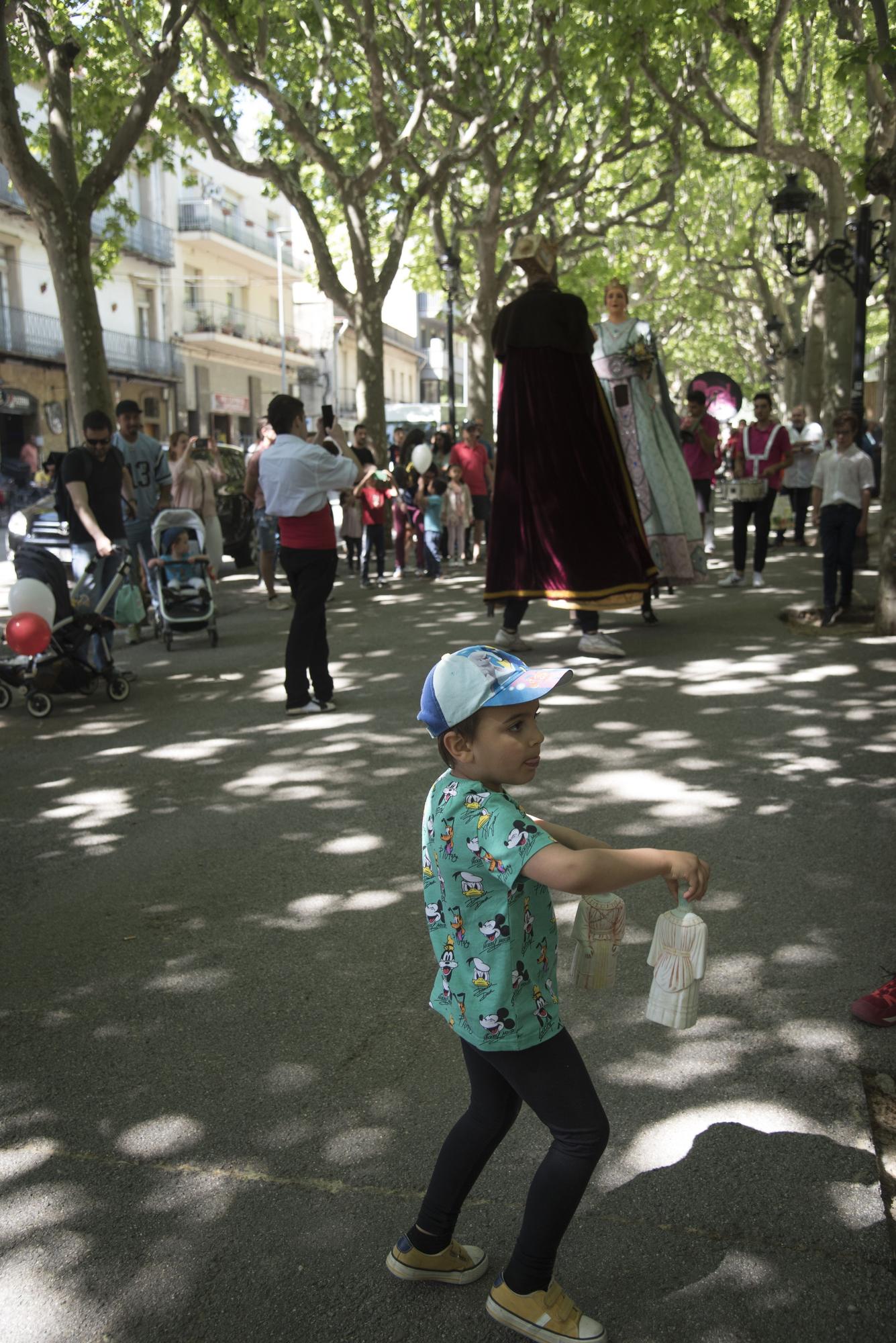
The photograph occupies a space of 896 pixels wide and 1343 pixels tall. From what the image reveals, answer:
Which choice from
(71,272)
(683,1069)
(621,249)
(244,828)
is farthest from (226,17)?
(621,249)

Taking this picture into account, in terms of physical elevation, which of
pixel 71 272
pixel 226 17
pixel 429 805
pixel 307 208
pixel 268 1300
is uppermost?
pixel 226 17

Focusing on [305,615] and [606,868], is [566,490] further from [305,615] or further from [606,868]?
[606,868]

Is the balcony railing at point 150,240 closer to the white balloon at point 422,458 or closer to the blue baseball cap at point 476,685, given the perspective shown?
the white balloon at point 422,458

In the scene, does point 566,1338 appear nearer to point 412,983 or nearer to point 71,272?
point 412,983

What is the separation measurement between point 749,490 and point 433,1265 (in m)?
11.1

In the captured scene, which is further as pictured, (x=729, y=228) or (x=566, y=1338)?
(x=729, y=228)

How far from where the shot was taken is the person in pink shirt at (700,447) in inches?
551

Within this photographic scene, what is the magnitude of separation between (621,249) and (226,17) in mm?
23321

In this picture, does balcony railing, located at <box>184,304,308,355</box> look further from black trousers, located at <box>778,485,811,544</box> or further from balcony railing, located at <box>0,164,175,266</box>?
black trousers, located at <box>778,485,811,544</box>

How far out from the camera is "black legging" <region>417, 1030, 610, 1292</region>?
253 cm

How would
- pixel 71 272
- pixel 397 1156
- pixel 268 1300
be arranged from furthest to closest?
pixel 71 272, pixel 397 1156, pixel 268 1300

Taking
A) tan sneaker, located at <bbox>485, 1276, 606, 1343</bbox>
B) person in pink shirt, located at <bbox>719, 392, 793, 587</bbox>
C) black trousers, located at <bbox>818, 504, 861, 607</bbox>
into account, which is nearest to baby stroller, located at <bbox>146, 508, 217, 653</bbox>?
black trousers, located at <bbox>818, 504, 861, 607</bbox>

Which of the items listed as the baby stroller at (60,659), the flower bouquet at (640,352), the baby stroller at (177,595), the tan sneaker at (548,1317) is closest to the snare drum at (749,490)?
the flower bouquet at (640,352)

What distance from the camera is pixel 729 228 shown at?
37.3 meters
